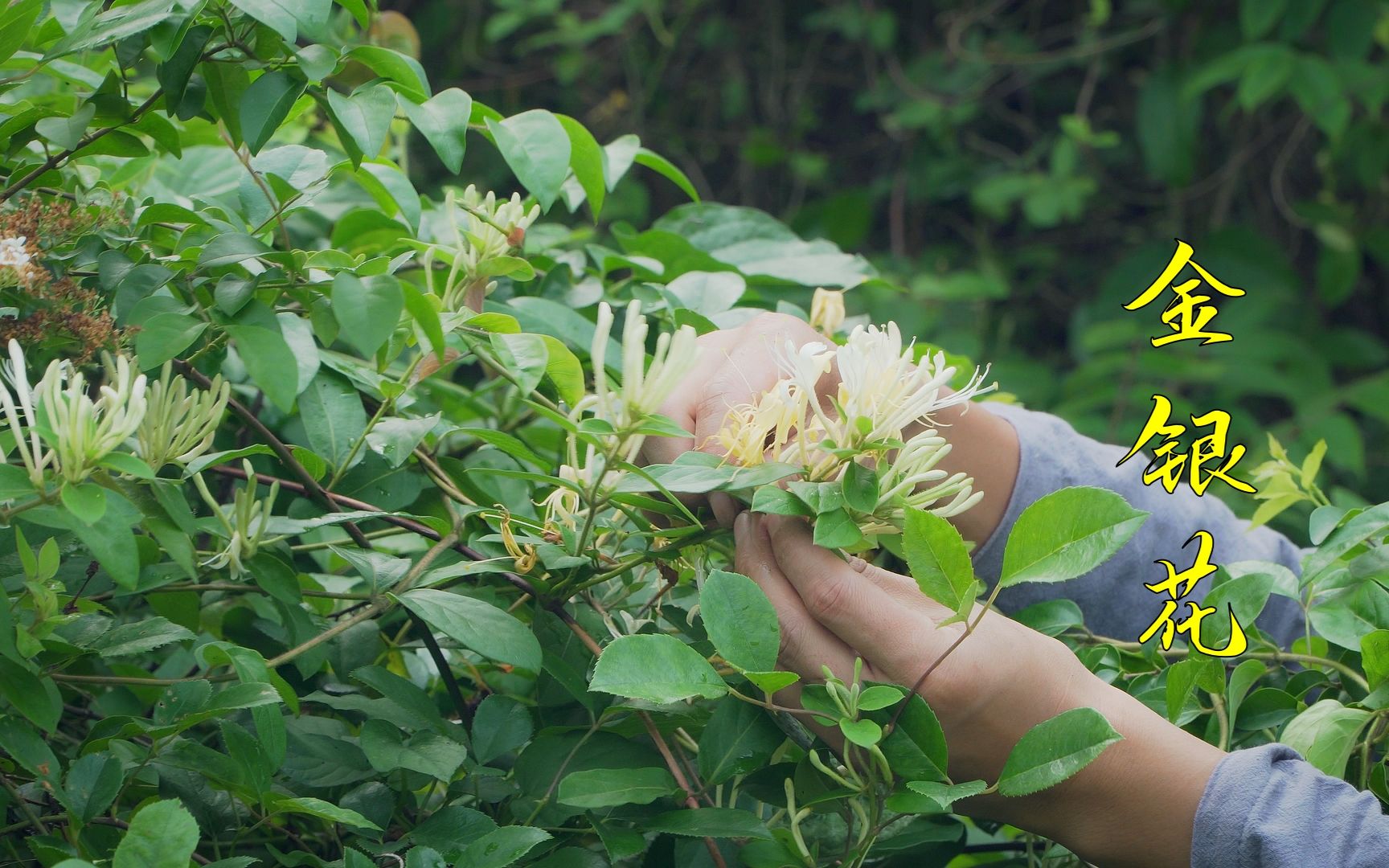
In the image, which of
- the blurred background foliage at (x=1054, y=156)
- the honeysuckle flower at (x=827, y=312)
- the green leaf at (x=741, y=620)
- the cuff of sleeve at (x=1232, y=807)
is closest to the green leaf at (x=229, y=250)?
the green leaf at (x=741, y=620)

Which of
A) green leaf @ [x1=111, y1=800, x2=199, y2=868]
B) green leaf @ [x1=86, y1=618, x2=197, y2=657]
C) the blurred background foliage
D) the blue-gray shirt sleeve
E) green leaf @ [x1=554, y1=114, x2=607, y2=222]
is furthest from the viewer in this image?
the blurred background foliage

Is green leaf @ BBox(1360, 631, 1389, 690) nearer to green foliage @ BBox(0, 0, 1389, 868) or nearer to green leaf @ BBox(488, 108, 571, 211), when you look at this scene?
green foliage @ BBox(0, 0, 1389, 868)

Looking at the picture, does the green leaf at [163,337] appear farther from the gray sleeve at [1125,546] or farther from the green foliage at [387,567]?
the gray sleeve at [1125,546]

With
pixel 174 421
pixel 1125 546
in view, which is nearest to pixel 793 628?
pixel 174 421

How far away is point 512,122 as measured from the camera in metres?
Answer: 0.52

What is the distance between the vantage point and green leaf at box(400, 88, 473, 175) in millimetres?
466

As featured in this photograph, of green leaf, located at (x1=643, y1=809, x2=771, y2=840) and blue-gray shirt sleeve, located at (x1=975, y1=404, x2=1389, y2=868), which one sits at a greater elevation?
green leaf, located at (x1=643, y1=809, x2=771, y2=840)

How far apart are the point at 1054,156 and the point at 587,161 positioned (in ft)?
6.19

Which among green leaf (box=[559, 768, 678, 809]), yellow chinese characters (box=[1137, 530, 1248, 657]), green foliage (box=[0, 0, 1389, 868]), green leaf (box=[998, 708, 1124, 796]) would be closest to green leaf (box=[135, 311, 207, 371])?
green foliage (box=[0, 0, 1389, 868])

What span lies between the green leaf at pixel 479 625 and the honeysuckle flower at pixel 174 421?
0.31 feet

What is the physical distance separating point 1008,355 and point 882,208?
512 mm

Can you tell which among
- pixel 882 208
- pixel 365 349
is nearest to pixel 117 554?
pixel 365 349

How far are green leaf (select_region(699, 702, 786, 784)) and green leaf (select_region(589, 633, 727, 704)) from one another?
4cm

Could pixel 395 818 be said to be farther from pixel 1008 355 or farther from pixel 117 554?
pixel 1008 355
